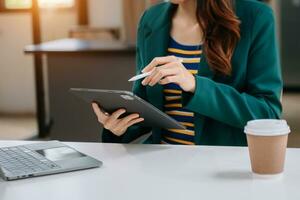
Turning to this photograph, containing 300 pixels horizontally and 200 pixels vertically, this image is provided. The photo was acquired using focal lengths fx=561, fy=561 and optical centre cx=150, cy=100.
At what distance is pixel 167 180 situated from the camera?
1174 mm

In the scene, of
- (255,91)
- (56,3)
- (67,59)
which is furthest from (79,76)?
(255,91)

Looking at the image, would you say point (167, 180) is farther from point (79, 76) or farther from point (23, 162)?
point (79, 76)

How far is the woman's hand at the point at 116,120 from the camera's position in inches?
57.1

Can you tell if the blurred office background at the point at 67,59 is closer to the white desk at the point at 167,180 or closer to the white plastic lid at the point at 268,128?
the white desk at the point at 167,180

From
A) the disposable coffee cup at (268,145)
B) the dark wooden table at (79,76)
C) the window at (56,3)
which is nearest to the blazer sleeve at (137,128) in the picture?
the disposable coffee cup at (268,145)

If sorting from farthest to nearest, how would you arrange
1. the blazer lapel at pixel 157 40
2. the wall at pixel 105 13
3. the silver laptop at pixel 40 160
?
the wall at pixel 105 13
the blazer lapel at pixel 157 40
the silver laptop at pixel 40 160

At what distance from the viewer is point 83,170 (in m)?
1.27

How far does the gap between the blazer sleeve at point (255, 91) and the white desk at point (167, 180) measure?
14 centimetres

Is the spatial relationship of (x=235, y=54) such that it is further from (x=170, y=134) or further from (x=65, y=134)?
(x=65, y=134)

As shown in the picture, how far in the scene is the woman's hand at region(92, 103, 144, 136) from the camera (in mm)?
1449

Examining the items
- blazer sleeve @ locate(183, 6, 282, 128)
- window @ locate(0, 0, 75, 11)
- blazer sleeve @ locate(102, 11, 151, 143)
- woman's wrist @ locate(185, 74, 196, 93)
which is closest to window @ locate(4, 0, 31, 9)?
window @ locate(0, 0, 75, 11)

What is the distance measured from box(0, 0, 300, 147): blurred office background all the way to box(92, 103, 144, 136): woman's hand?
2105 mm

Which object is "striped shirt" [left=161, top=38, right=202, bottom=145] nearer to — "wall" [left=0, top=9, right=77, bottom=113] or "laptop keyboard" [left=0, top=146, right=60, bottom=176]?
"laptop keyboard" [left=0, top=146, right=60, bottom=176]

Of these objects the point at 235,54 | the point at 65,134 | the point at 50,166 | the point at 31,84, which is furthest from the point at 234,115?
the point at 31,84
